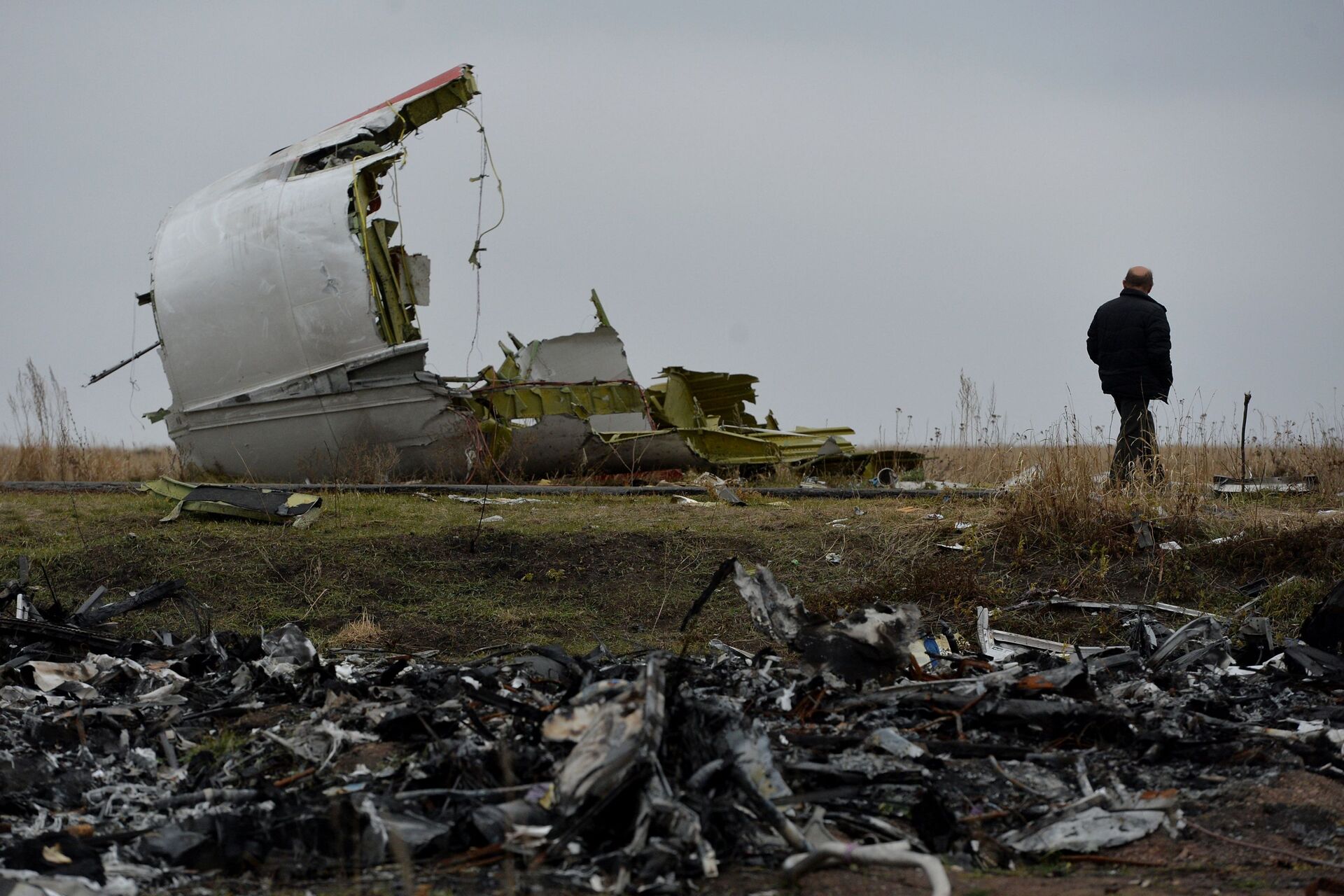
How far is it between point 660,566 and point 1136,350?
4387 mm

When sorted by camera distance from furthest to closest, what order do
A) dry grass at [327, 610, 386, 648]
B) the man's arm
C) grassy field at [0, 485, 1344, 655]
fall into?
the man's arm → grassy field at [0, 485, 1344, 655] → dry grass at [327, 610, 386, 648]

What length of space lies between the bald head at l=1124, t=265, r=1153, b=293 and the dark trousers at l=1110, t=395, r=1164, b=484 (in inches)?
37.4

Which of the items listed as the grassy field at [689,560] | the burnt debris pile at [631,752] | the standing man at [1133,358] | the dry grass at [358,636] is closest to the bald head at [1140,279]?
the standing man at [1133,358]

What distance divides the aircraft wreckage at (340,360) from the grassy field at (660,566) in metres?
3.99

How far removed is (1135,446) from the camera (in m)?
9.36

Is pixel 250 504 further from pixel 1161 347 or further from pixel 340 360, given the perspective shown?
pixel 1161 347

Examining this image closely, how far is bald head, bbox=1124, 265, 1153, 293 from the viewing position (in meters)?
9.76

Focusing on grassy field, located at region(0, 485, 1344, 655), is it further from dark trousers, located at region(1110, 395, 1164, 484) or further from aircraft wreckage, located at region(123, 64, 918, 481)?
aircraft wreckage, located at region(123, 64, 918, 481)

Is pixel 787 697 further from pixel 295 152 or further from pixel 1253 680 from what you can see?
pixel 295 152

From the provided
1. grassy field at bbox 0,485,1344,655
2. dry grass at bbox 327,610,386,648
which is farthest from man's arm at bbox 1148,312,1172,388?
dry grass at bbox 327,610,386,648

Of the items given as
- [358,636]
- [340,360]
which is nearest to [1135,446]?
[358,636]

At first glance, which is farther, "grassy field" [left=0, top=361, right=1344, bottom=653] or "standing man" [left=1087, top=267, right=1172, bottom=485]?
"standing man" [left=1087, top=267, right=1172, bottom=485]

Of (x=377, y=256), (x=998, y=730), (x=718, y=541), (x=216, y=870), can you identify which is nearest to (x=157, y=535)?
(x=718, y=541)

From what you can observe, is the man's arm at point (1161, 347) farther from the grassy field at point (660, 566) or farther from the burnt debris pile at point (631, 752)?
the burnt debris pile at point (631, 752)
